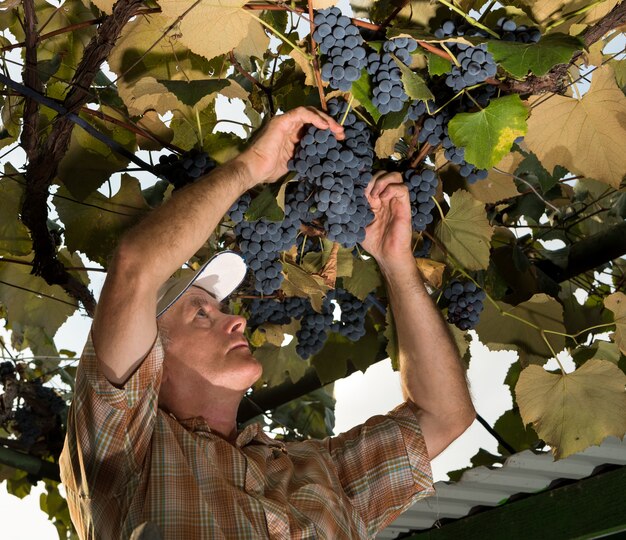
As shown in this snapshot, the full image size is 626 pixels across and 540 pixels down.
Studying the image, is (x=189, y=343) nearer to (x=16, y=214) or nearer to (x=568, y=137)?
(x=16, y=214)

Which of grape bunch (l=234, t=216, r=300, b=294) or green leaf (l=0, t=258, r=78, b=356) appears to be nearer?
grape bunch (l=234, t=216, r=300, b=294)

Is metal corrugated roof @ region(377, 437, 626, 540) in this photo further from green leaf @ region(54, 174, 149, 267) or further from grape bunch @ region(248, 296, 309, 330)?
green leaf @ region(54, 174, 149, 267)

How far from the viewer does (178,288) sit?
2.32m

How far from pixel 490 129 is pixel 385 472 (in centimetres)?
100

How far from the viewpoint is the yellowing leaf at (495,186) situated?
215 cm

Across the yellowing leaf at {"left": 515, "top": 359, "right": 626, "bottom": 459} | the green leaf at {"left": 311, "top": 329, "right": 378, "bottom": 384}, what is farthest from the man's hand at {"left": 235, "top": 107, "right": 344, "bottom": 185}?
the green leaf at {"left": 311, "top": 329, "right": 378, "bottom": 384}

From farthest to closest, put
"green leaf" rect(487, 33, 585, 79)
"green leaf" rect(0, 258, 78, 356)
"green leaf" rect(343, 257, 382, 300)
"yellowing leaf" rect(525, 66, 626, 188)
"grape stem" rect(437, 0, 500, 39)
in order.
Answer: "green leaf" rect(0, 258, 78, 356)
"green leaf" rect(343, 257, 382, 300)
"yellowing leaf" rect(525, 66, 626, 188)
"grape stem" rect(437, 0, 500, 39)
"green leaf" rect(487, 33, 585, 79)

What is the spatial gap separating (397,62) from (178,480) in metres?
0.96

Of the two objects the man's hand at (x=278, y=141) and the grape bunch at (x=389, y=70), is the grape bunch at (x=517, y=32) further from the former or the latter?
the man's hand at (x=278, y=141)

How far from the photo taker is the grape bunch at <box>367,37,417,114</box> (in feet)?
5.30

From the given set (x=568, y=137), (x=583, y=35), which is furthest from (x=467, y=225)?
(x=583, y=35)

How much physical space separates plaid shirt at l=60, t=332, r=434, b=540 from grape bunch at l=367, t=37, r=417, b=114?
0.68 meters

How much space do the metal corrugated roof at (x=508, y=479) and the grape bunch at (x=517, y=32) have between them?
1.22 metres

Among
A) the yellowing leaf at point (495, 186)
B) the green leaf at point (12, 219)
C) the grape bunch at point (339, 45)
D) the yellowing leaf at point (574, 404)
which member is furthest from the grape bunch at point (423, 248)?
the green leaf at point (12, 219)
